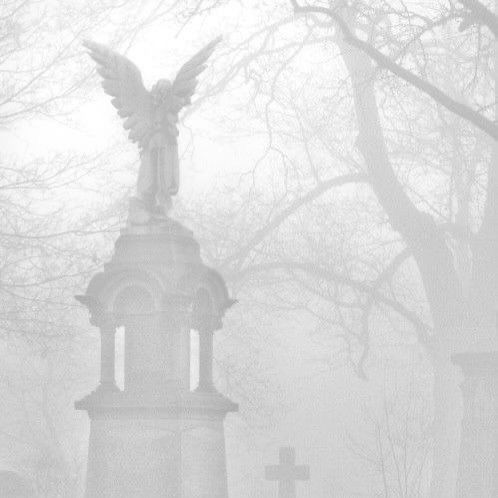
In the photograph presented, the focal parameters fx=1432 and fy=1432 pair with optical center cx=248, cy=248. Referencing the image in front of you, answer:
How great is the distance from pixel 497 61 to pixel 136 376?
10.4 meters

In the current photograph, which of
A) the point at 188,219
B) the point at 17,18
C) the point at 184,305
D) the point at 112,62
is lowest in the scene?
the point at 184,305

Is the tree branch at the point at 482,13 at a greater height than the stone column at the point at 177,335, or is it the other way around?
the tree branch at the point at 482,13

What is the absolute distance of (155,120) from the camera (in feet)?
39.6

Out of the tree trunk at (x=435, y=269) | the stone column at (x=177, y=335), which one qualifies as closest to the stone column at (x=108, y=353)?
the stone column at (x=177, y=335)

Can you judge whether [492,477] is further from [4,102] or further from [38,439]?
[38,439]

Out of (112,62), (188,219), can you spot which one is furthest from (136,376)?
(188,219)

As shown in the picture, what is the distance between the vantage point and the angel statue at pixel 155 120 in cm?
1205

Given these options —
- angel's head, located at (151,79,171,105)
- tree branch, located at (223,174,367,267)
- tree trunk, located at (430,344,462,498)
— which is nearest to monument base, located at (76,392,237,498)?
angel's head, located at (151,79,171,105)

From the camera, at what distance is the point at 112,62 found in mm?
12281

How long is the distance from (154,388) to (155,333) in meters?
0.44

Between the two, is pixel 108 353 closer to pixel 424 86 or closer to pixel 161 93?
pixel 161 93

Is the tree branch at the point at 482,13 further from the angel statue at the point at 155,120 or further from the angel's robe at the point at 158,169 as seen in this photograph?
the angel's robe at the point at 158,169

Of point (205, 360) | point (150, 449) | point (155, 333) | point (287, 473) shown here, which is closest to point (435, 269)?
point (287, 473)

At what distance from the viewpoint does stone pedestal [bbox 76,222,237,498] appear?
36.7ft
